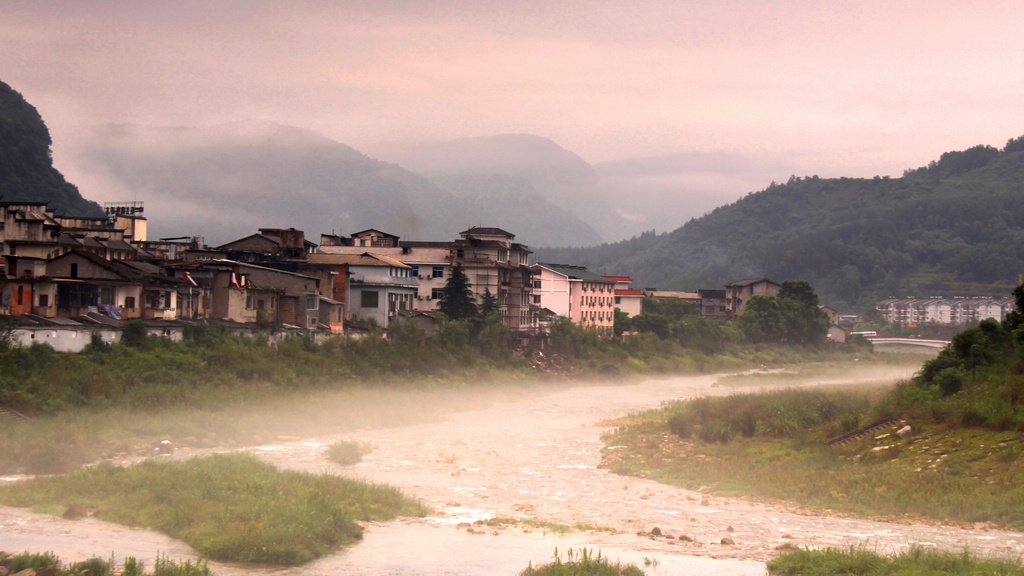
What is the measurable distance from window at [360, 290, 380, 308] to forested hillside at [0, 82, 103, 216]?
45.2 m

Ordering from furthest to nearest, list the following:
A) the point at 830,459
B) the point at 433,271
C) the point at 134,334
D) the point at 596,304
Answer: the point at 596,304, the point at 433,271, the point at 134,334, the point at 830,459

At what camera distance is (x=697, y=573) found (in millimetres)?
17938

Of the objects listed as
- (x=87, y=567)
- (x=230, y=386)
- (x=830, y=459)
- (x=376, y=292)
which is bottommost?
(x=87, y=567)

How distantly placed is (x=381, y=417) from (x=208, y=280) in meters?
14.8

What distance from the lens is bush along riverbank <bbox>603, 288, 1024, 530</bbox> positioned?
901 inches

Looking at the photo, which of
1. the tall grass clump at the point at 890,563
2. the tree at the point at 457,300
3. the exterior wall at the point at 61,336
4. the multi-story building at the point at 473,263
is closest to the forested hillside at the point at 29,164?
the multi-story building at the point at 473,263

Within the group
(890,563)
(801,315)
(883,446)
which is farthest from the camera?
(801,315)

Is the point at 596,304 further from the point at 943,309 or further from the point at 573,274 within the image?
the point at 943,309

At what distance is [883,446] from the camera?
2778cm

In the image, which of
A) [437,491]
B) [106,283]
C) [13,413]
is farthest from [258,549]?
[106,283]

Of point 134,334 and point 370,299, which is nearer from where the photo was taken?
point 134,334

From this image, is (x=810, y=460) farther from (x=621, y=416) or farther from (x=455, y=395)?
(x=455, y=395)

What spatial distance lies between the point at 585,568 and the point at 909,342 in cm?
9843

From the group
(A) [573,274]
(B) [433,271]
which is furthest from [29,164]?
(A) [573,274]
